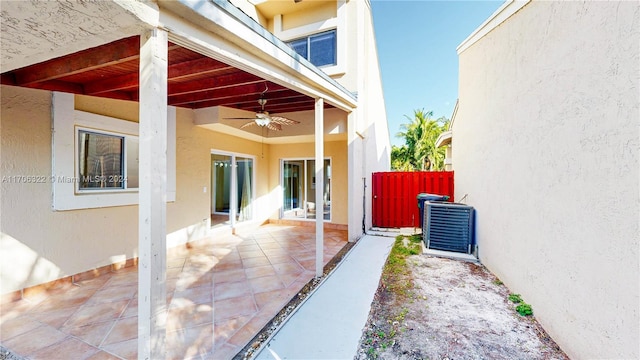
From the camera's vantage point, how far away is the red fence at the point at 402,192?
27.9 ft

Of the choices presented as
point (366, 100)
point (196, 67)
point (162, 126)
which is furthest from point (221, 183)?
point (162, 126)

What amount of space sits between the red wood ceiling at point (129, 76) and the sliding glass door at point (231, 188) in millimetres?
2536

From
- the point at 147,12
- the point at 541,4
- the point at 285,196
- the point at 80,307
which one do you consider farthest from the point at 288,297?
the point at 285,196

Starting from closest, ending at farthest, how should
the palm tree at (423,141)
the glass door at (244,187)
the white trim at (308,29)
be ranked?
1. the white trim at (308,29)
2. the glass door at (244,187)
3. the palm tree at (423,141)

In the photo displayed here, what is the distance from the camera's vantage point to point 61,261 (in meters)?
4.39

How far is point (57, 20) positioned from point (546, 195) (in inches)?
207

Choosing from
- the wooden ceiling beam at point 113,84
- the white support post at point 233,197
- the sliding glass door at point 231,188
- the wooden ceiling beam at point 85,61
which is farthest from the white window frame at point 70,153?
the white support post at point 233,197

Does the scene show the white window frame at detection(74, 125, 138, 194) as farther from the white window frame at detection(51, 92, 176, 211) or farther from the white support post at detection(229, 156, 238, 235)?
the white support post at detection(229, 156, 238, 235)

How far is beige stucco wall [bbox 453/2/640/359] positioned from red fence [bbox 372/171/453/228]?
3840mm

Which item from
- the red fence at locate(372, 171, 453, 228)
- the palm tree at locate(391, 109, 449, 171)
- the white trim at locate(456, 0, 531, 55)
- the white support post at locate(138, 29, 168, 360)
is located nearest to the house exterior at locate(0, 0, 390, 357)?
the white support post at locate(138, 29, 168, 360)

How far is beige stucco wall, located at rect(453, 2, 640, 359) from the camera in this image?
2088mm

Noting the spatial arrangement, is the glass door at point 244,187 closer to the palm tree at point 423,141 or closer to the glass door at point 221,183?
the glass door at point 221,183

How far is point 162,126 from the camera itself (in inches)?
81.7

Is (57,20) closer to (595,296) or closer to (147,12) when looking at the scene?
(147,12)
